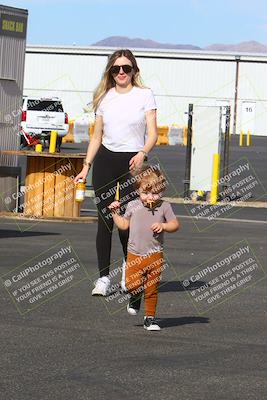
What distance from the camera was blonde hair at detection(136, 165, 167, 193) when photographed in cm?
875

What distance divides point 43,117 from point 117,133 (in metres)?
40.6

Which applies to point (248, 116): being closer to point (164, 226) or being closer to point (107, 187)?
point (107, 187)

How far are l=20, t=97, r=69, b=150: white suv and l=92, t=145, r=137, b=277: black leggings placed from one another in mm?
38457

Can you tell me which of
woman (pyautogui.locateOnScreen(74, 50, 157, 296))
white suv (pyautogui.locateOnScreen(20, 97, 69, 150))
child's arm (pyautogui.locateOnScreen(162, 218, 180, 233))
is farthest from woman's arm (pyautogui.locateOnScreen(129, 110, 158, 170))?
white suv (pyautogui.locateOnScreen(20, 97, 69, 150))

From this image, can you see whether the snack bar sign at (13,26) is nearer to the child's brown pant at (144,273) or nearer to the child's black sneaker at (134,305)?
the child's black sneaker at (134,305)

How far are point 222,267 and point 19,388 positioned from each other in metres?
6.72

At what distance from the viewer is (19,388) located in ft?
20.9

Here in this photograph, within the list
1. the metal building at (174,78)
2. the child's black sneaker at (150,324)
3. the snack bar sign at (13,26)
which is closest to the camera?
the child's black sneaker at (150,324)

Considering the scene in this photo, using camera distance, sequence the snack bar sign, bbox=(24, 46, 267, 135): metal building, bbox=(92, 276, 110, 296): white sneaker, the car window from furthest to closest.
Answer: bbox=(24, 46, 267, 135): metal building → the car window → the snack bar sign → bbox=(92, 276, 110, 296): white sneaker

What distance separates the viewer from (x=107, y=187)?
1012cm

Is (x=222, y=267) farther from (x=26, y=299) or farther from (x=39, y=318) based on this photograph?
(x=39, y=318)

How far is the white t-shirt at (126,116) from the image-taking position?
10.1m

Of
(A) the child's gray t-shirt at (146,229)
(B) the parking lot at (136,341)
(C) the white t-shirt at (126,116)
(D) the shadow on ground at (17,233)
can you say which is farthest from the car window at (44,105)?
(A) the child's gray t-shirt at (146,229)

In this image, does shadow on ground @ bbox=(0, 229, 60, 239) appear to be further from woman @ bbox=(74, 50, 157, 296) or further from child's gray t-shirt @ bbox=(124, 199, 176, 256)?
child's gray t-shirt @ bbox=(124, 199, 176, 256)
